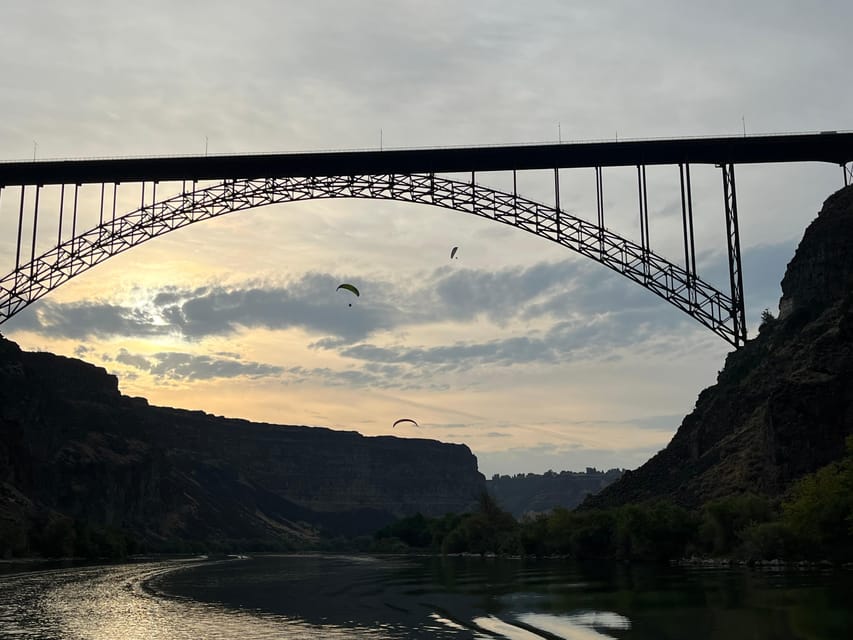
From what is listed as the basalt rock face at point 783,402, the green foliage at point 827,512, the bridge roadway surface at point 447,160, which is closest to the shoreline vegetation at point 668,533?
the green foliage at point 827,512

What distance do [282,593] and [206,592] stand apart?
4.37m

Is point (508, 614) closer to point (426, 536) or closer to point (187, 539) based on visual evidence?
point (426, 536)

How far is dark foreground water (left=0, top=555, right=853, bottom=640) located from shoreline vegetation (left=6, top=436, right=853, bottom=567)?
124 inches

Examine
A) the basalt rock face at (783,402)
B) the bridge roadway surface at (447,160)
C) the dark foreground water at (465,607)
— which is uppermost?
the bridge roadway surface at (447,160)

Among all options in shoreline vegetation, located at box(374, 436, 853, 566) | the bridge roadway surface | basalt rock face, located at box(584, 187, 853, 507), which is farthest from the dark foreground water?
the bridge roadway surface

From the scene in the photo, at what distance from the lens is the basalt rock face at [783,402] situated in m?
55.9

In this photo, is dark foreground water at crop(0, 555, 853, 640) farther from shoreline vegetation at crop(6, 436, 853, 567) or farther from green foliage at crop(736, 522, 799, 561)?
shoreline vegetation at crop(6, 436, 853, 567)

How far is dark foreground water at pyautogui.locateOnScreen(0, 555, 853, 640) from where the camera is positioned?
28.2 metres

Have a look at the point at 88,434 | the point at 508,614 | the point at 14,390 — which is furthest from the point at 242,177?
the point at 88,434

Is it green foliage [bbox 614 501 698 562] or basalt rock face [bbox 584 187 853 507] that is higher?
basalt rock face [bbox 584 187 853 507]

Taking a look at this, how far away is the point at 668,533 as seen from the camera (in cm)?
5909

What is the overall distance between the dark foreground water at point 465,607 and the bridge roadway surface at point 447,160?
26.1m

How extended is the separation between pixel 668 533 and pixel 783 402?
10.4 metres

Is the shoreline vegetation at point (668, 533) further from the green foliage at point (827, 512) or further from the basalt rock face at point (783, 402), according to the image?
the basalt rock face at point (783, 402)
